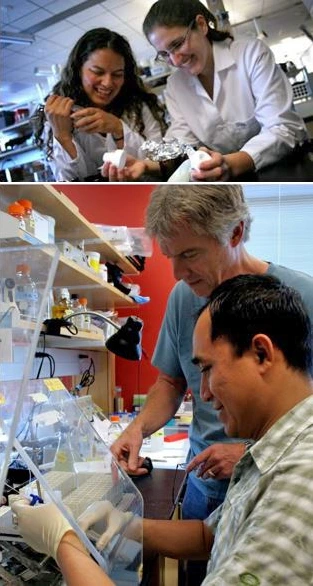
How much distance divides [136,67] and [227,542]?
1162mm

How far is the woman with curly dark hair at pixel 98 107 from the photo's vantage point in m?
1.29

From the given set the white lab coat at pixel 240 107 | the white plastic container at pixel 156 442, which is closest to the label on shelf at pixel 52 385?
the white lab coat at pixel 240 107

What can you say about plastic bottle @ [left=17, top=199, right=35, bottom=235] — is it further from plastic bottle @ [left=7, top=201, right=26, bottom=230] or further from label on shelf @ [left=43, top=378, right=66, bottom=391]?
label on shelf @ [left=43, top=378, right=66, bottom=391]

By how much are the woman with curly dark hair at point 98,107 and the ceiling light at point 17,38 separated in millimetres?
141

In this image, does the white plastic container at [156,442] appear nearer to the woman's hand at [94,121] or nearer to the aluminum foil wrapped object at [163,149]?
the aluminum foil wrapped object at [163,149]

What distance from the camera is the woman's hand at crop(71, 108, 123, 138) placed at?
1.35 meters

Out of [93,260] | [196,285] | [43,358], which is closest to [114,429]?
[43,358]

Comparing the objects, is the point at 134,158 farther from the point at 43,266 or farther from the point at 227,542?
the point at 227,542

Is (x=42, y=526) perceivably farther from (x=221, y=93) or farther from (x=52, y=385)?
(x=221, y=93)

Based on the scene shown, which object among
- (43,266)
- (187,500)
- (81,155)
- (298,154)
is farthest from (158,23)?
(187,500)

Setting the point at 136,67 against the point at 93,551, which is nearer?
the point at 93,551

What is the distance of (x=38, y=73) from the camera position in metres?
1.35

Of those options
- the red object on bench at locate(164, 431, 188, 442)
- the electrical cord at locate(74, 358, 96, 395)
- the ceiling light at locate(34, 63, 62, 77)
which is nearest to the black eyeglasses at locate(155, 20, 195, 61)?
the ceiling light at locate(34, 63, 62, 77)

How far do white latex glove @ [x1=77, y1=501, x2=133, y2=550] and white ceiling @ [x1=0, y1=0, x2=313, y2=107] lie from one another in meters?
1.18
